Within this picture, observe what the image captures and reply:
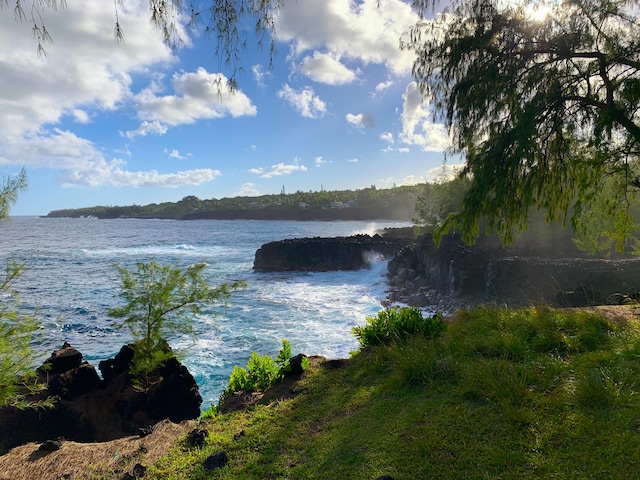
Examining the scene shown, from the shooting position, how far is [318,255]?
42312 millimetres

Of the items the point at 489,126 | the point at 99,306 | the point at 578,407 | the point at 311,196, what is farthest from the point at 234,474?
the point at 311,196

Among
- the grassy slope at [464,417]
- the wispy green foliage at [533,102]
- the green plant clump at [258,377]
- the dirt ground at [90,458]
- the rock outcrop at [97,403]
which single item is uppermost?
the wispy green foliage at [533,102]

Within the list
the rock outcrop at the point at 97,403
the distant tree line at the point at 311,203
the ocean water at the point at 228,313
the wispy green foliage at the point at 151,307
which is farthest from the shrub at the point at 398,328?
the distant tree line at the point at 311,203

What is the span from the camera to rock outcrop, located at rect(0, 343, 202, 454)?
26.4 feet

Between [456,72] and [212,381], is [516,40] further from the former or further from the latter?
[212,381]

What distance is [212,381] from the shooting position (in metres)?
13.9

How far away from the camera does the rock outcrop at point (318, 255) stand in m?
41.2

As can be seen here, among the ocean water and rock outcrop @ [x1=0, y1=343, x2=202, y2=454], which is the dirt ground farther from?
rock outcrop @ [x1=0, y1=343, x2=202, y2=454]

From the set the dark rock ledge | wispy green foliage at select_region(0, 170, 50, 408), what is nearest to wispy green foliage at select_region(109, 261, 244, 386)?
wispy green foliage at select_region(0, 170, 50, 408)

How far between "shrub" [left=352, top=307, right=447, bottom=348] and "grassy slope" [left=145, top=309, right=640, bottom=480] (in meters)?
0.64

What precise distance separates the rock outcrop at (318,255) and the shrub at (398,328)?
1307 inches

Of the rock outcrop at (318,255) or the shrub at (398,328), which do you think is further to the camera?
the rock outcrop at (318,255)

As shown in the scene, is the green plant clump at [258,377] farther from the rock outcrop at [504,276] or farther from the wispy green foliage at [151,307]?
the rock outcrop at [504,276]

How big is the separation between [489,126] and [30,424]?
12.2 m
